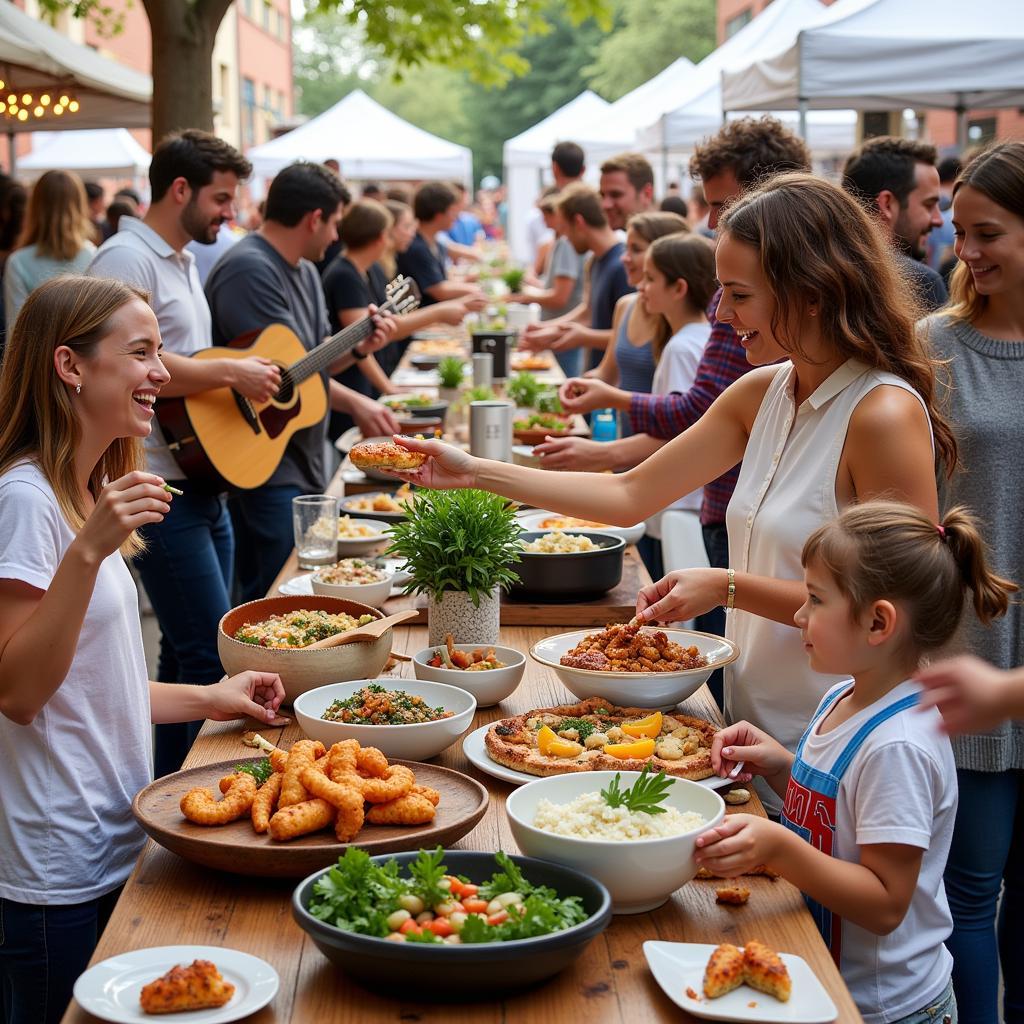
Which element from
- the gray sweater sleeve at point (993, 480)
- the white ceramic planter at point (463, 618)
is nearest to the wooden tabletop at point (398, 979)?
the white ceramic planter at point (463, 618)

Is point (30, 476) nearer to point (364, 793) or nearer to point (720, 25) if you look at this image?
point (364, 793)

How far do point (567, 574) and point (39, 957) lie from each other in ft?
5.37

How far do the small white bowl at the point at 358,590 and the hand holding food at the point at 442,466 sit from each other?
1.18 feet

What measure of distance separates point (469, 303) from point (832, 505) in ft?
18.1

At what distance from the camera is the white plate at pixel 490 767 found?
7.17 feet

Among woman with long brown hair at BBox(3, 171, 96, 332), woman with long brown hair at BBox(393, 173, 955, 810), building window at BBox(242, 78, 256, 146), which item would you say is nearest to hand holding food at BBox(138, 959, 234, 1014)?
woman with long brown hair at BBox(393, 173, 955, 810)

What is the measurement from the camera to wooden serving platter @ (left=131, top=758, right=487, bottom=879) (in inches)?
72.6

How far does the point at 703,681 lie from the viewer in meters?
2.60

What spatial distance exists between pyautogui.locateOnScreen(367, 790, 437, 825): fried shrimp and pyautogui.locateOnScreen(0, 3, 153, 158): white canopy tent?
17.8ft

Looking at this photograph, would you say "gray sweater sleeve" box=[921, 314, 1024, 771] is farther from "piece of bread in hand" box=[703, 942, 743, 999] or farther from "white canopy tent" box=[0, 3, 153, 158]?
"white canopy tent" box=[0, 3, 153, 158]

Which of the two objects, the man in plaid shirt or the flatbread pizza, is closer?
the flatbread pizza

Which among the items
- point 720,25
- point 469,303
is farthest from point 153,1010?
point 720,25

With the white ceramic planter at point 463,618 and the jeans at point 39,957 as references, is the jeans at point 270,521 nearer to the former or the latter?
the white ceramic planter at point 463,618

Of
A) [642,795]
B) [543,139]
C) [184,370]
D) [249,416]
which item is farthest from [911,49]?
[543,139]
